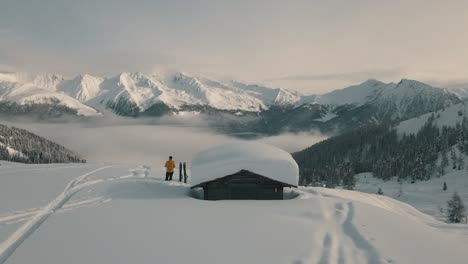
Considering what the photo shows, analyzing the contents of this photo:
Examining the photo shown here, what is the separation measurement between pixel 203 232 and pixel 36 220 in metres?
8.53

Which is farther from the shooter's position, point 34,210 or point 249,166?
point 249,166

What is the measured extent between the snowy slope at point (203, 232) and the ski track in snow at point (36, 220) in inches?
1.9

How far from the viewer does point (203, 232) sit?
56.1 ft

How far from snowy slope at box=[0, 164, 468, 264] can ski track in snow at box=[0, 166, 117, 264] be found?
0.16 ft

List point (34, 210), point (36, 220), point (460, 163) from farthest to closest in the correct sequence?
point (460, 163), point (34, 210), point (36, 220)

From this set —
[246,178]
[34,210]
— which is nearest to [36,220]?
[34,210]

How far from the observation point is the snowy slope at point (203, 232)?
1416 cm

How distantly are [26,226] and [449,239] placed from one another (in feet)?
63.3

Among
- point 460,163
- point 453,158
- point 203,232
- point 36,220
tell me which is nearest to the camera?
point 203,232

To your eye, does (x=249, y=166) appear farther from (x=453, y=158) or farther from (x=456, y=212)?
(x=453, y=158)

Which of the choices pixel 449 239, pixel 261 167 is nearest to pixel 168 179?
pixel 261 167

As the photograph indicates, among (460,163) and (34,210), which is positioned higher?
(460,163)

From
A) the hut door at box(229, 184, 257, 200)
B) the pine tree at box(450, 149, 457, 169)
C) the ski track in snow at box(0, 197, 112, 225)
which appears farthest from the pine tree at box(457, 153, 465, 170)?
the ski track in snow at box(0, 197, 112, 225)

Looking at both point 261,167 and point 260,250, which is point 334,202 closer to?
point 261,167
